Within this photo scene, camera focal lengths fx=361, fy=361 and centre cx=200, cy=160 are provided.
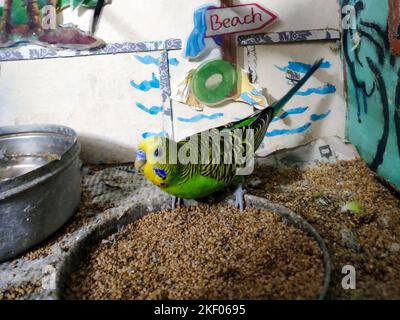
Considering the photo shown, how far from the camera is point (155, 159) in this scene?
1.60 m

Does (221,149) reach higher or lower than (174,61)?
lower

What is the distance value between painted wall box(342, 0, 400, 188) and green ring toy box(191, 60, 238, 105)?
0.77m

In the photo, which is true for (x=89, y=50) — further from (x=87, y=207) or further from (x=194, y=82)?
(x=87, y=207)

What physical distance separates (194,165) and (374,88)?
47.4 inches

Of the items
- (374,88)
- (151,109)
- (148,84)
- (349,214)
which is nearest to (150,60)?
(148,84)

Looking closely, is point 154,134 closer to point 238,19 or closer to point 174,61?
point 174,61

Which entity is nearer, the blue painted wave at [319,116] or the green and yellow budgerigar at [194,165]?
the green and yellow budgerigar at [194,165]

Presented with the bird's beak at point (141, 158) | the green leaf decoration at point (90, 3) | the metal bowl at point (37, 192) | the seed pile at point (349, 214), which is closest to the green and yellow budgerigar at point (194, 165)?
the bird's beak at point (141, 158)

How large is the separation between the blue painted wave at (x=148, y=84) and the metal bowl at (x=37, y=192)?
0.58 metres

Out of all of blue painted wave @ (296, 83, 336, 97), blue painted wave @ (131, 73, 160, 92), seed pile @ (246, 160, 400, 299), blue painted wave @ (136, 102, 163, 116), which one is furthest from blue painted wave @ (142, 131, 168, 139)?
blue painted wave @ (296, 83, 336, 97)

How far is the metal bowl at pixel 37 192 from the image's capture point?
174 centimetres

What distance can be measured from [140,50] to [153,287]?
161 centimetres

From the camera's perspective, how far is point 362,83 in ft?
7.43

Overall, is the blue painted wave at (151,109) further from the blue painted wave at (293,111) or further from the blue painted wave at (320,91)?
the blue painted wave at (320,91)
